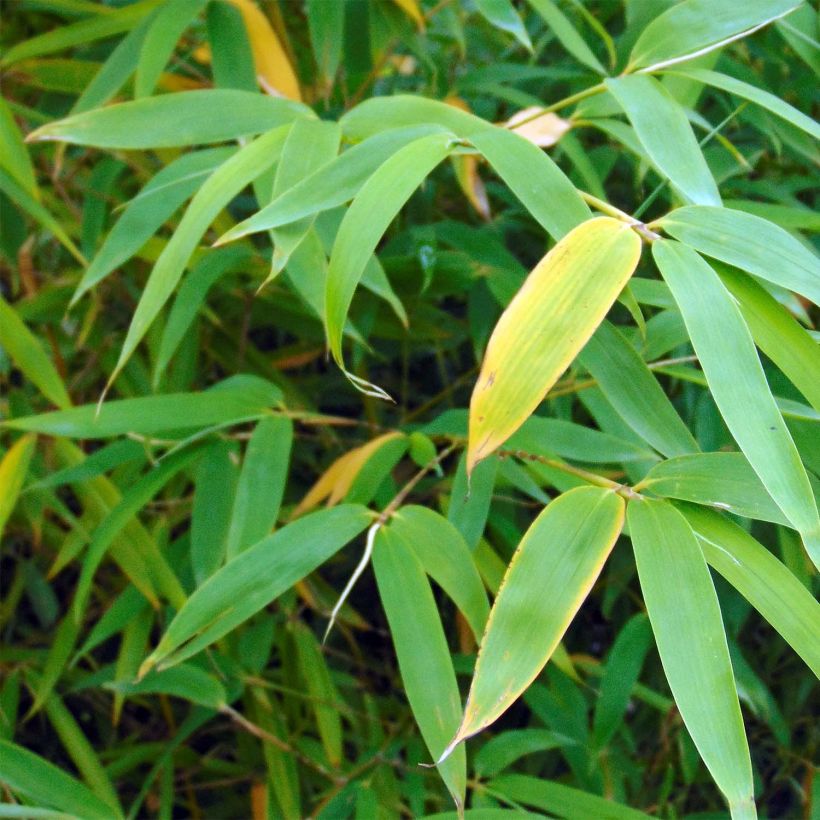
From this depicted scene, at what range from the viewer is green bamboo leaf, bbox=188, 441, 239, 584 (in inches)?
28.0

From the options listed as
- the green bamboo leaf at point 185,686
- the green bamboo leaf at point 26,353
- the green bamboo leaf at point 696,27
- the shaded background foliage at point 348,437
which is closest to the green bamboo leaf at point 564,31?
the shaded background foliage at point 348,437

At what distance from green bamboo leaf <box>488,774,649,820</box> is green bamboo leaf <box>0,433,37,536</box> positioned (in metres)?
0.41

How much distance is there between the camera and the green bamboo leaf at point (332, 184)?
0.51 meters

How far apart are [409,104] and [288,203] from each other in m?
0.14

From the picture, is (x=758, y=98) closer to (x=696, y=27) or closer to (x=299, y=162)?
(x=696, y=27)

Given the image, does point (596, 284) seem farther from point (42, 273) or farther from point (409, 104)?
point (42, 273)

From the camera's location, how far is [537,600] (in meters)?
0.43

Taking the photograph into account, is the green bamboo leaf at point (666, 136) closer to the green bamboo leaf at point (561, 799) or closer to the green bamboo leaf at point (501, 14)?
the green bamboo leaf at point (501, 14)

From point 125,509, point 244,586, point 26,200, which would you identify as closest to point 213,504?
point 125,509

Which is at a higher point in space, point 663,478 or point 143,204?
point 143,204

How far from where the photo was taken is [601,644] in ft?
3.70

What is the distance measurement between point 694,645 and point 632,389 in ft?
0.44

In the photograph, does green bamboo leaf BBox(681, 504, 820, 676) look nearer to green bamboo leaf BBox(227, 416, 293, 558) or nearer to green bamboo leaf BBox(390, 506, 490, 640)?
green bamboo leaf BBox(390, 506, 490, 640)

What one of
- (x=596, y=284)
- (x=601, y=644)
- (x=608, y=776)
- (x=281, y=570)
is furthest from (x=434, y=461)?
(x=601, y=644)
